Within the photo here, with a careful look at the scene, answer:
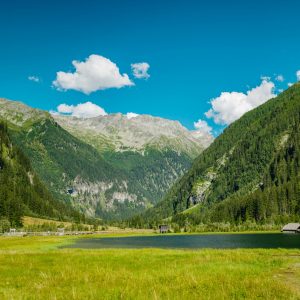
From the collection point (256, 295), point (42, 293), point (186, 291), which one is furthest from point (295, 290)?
point (42, 293)

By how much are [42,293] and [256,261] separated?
87.6 feet

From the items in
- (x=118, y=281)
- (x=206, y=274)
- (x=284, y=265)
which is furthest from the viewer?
(x=284, y=265)

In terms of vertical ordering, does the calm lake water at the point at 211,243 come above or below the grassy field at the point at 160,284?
below

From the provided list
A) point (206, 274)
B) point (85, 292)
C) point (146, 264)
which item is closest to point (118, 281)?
point (85, 292)

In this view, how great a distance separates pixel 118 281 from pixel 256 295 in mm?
11106

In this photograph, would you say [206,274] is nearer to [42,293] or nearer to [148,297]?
[148,297]

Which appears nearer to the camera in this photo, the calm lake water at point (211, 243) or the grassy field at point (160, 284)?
the grassy field at point (160, 284)

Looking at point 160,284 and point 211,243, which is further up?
point 160,284

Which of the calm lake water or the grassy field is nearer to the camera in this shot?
the grassy field

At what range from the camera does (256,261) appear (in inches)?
1729

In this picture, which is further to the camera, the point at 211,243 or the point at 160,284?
the point at 211,243

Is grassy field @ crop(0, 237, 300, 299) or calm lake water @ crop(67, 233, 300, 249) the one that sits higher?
grassy field @ crop(0, 237, 300, 299)

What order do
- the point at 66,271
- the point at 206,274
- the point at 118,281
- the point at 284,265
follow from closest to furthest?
the point at 118,281 → the point at 206,274 → the point at 66,271 → the point at 284,265

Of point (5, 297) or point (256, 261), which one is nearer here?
point (5, 297)
